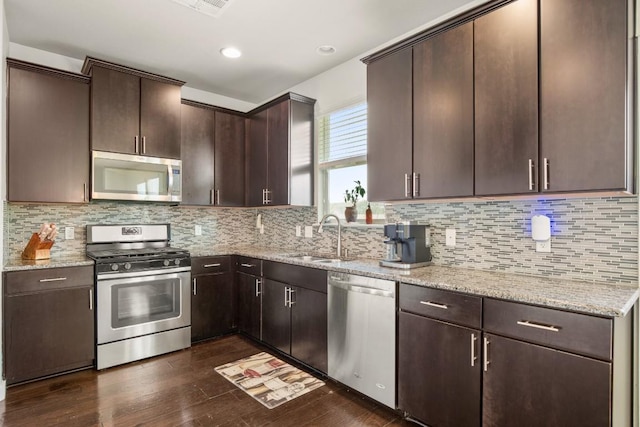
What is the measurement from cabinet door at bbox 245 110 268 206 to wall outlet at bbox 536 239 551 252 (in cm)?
264

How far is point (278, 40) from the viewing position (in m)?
3.01

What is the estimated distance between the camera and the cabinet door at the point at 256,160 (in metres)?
3.93

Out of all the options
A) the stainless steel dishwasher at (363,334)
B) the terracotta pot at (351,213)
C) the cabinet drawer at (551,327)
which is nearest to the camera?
the cabinet drawer at (551,327)

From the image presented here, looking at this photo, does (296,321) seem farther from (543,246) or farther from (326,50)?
(326,50)

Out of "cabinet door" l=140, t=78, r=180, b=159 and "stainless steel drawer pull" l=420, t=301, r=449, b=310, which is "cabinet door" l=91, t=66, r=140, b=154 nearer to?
"cabinet door" l=140, t=78, r=180, b=159

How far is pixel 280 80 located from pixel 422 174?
227 cm

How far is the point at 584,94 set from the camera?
171 centimetres

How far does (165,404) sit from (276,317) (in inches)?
43.1

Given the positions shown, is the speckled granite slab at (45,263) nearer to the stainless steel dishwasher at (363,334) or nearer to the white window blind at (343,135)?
the stainless steel dishwasher at (363,334)

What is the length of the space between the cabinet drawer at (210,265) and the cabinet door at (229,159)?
68cm

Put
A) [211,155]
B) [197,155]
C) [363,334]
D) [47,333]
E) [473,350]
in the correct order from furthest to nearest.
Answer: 1. [211,155]
2. [197,155]
3. [47,333]
4. [363,334]
5. [473,350]

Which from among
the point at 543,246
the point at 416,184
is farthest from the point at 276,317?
the point at 543,246

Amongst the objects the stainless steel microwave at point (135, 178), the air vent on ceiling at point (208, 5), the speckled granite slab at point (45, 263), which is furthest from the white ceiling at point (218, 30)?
the speckled granite slab at point (45, 263)

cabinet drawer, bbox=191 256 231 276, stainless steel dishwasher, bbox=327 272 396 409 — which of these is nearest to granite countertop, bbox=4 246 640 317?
stainless steel dishwasher, bbox=327 272 396 409
